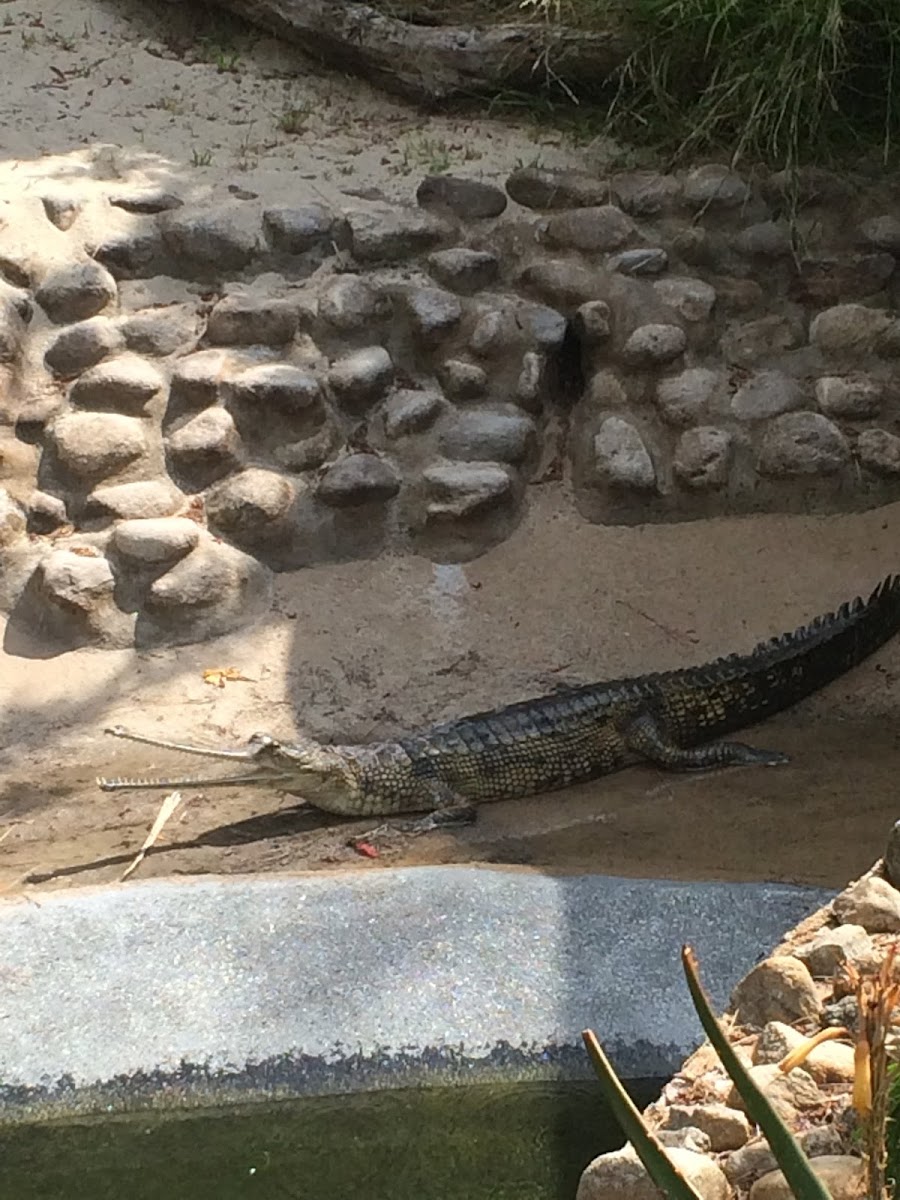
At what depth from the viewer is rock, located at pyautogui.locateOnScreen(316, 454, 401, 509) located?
505cm

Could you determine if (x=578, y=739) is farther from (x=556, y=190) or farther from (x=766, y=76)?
(x=766, y=76)

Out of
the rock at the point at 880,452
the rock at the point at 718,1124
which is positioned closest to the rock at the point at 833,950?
the rock at the point at 718,1124

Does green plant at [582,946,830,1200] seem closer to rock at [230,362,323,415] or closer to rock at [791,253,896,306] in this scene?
rock at [230,362,323,415]

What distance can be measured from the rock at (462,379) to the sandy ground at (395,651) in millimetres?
427

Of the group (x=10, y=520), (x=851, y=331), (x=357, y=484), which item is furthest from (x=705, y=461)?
(x=10, y=520)

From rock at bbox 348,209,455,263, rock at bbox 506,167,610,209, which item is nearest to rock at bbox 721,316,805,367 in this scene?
rock at bbox 506,167,610,209

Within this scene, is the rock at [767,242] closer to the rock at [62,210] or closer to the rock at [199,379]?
the rock at [199,379]

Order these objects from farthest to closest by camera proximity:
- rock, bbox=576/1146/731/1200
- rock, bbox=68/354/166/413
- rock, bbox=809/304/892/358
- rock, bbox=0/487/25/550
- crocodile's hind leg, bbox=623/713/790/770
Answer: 1. rock, bbox=809/304/892/358
2. rock, bbox=68/354/166/413
3. rock, bbox=0/487/25/550
4. crocodile's hind leg, bbox=623/713/790/770
5. rock, bbox=576/1146/731/1200

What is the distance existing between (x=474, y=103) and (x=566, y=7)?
537 millimetres

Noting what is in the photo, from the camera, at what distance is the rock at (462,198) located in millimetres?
5570

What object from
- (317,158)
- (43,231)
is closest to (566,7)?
(317,158)

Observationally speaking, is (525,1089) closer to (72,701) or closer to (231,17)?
(72,701)

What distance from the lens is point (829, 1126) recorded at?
1954mm

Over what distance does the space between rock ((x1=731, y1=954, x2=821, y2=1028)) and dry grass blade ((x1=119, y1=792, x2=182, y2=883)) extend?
188cm
